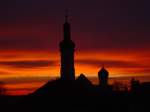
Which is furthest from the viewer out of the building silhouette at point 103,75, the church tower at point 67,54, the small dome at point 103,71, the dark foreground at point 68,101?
the small dome at point 103,71

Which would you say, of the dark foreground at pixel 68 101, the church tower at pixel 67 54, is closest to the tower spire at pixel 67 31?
the church tower at pixel 67 54

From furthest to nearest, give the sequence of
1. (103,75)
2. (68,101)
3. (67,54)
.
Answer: (103,75)
(67,54)
(68,101)

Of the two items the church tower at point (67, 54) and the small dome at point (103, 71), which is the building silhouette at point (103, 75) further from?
the church tower at point (67, 54)

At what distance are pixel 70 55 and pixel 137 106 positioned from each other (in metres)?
17.0

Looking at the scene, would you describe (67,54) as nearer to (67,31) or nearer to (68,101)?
(67,31)

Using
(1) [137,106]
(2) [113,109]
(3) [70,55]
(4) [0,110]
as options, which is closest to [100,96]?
(2) [113,109]

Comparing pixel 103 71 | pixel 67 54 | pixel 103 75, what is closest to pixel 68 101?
pixel 67 54

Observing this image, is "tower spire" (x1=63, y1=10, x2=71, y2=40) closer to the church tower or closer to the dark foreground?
the church tower

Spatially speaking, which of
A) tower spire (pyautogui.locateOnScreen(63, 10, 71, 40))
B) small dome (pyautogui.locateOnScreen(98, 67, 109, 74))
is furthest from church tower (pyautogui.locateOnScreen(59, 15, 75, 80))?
small dome (pyautogui.locateOnScreen(98, 67, 109, 74))

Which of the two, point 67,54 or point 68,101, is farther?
point 67,54

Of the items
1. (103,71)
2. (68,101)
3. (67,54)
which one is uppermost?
(103,71)

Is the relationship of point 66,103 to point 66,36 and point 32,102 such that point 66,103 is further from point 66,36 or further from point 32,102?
point 66,36

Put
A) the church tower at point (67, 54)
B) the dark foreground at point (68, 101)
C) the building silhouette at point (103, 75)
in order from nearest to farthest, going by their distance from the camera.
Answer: the dark foreground at point (68, 101)
the church tower at point (67, 54)
the building silhouette at point (103, 75)

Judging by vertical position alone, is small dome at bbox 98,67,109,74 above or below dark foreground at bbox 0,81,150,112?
above
